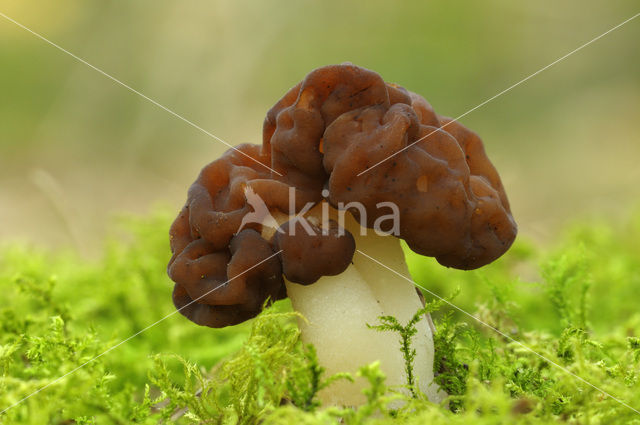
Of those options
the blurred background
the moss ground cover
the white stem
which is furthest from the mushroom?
the blurred background

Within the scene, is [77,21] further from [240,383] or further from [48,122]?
[240,383]

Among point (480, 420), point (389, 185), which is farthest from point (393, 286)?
point (480, 420)

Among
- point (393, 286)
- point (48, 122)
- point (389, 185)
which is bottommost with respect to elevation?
point (393, 286)

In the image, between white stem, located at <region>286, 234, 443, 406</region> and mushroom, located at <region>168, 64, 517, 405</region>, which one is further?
white stem, located at <region>286, 234, 443, 406</region>

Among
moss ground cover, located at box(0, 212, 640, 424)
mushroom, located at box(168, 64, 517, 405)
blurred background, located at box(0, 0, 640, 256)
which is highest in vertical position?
blurred background, located at box(0, 0, 640, 256)

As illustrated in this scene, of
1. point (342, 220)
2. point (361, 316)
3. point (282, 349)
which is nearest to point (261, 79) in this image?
point (342, 220)

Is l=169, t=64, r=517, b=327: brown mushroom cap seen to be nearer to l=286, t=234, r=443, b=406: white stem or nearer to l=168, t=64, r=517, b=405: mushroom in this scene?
l=168, t=64, r=517, b=405: mushroom
